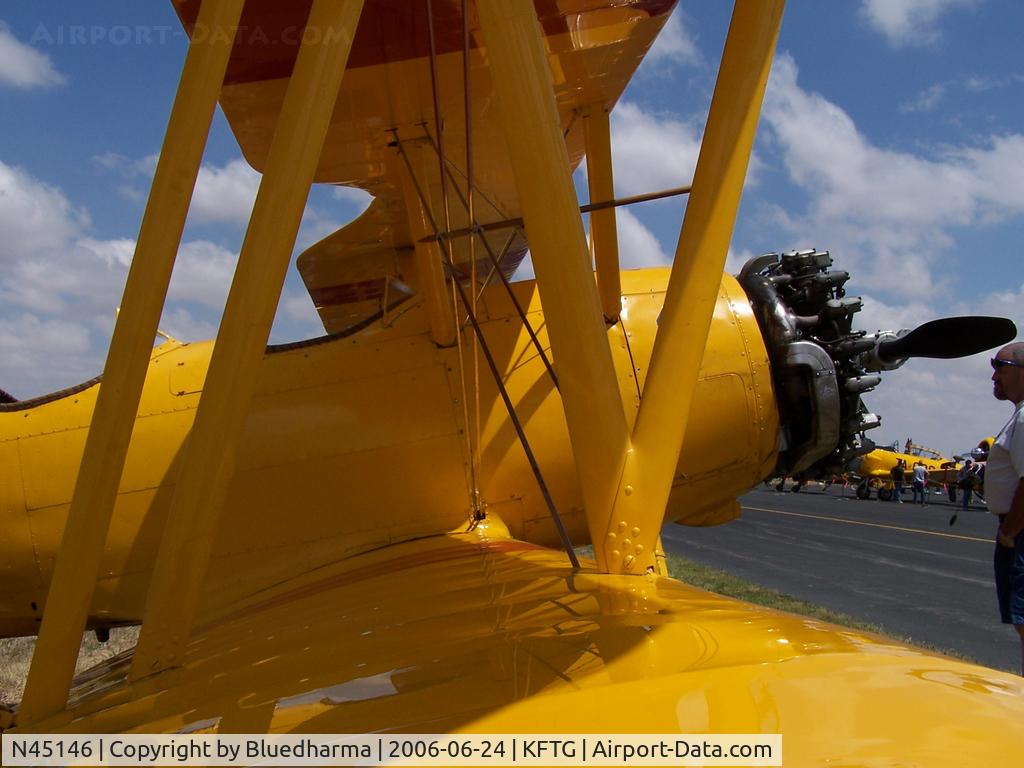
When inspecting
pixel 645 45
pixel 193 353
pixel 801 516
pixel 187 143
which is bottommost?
pixel 801 516

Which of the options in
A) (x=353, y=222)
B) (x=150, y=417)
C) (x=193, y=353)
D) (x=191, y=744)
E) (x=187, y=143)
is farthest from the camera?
(x=353, y=222)

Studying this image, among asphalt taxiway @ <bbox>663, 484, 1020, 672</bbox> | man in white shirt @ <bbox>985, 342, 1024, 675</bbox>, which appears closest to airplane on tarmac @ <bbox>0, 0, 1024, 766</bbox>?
man in white shirt @ <bbox>985, 342, 1024, 675</bbox>

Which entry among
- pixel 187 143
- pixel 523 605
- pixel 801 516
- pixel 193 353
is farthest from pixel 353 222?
pixel 801 516

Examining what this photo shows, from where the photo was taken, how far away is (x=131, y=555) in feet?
12.2

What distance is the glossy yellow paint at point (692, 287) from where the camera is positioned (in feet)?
7.05

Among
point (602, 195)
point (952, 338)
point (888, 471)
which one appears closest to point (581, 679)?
point (602, 195)

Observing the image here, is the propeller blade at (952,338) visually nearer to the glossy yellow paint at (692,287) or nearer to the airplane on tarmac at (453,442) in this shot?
the airplane on tarmac at (453,442)

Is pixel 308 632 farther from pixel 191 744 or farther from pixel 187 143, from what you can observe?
pixel 187 143

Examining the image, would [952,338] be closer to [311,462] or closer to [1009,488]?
[1009,488]

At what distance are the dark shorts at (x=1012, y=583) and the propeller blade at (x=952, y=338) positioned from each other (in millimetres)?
901

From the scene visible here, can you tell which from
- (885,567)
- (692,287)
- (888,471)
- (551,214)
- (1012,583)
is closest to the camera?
(551,214)

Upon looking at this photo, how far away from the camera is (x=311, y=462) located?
3.75 m

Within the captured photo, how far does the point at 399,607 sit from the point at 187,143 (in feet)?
4.43

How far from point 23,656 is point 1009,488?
7797 millimetres
